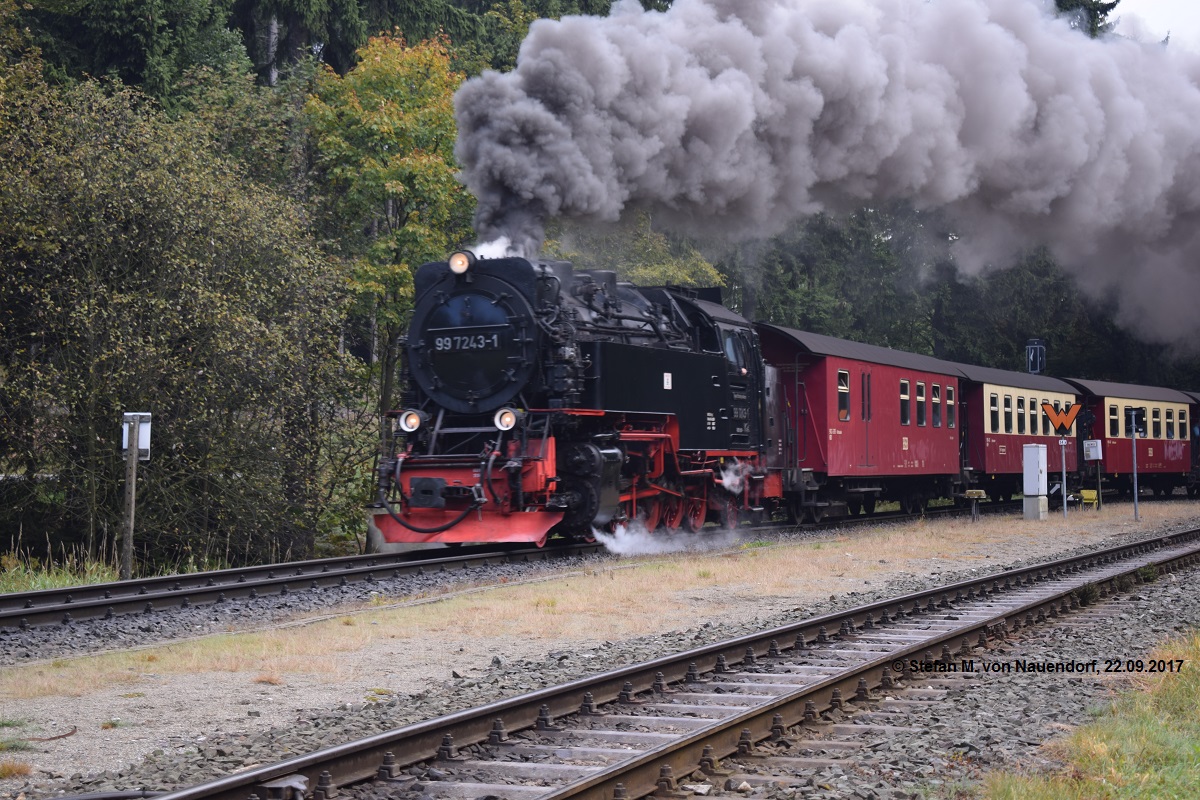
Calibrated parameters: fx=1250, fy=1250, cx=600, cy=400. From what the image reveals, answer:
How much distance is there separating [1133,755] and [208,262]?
13.3 m

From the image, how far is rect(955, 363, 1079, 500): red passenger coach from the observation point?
26016 millimetres

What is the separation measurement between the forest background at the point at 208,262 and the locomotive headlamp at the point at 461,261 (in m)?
3.04

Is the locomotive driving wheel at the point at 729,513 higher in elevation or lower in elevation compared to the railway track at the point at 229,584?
higher

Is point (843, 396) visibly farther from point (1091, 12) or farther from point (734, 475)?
point (1091, 12)

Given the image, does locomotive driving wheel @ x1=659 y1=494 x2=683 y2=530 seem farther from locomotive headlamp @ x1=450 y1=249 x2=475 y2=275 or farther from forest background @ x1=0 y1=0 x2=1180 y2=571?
locomotive headlamp @ x1=450 y1=249 x2=475 y2=275

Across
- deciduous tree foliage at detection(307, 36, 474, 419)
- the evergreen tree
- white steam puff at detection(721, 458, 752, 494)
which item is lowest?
white steam puff at detection(721, 458, 752, 494)

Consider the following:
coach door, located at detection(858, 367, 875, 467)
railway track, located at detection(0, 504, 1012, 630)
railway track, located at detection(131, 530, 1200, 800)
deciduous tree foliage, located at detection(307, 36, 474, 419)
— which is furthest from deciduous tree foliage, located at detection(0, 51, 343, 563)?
railway track, located at detection(131, 530, 1200, 800)

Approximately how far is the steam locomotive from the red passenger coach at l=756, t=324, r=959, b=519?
0.04 m

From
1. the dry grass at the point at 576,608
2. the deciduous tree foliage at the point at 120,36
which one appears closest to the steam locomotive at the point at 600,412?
the dry grass at the point at 576,608

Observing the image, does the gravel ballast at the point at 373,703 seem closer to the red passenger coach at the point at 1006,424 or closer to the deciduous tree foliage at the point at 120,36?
the red passenger coach at the point at 1006,424

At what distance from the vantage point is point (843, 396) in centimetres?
2053

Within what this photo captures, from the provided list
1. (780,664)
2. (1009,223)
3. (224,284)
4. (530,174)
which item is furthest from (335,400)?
(780,664)

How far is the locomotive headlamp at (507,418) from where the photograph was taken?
45.5 feet

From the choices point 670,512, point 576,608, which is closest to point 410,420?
point 670,512
